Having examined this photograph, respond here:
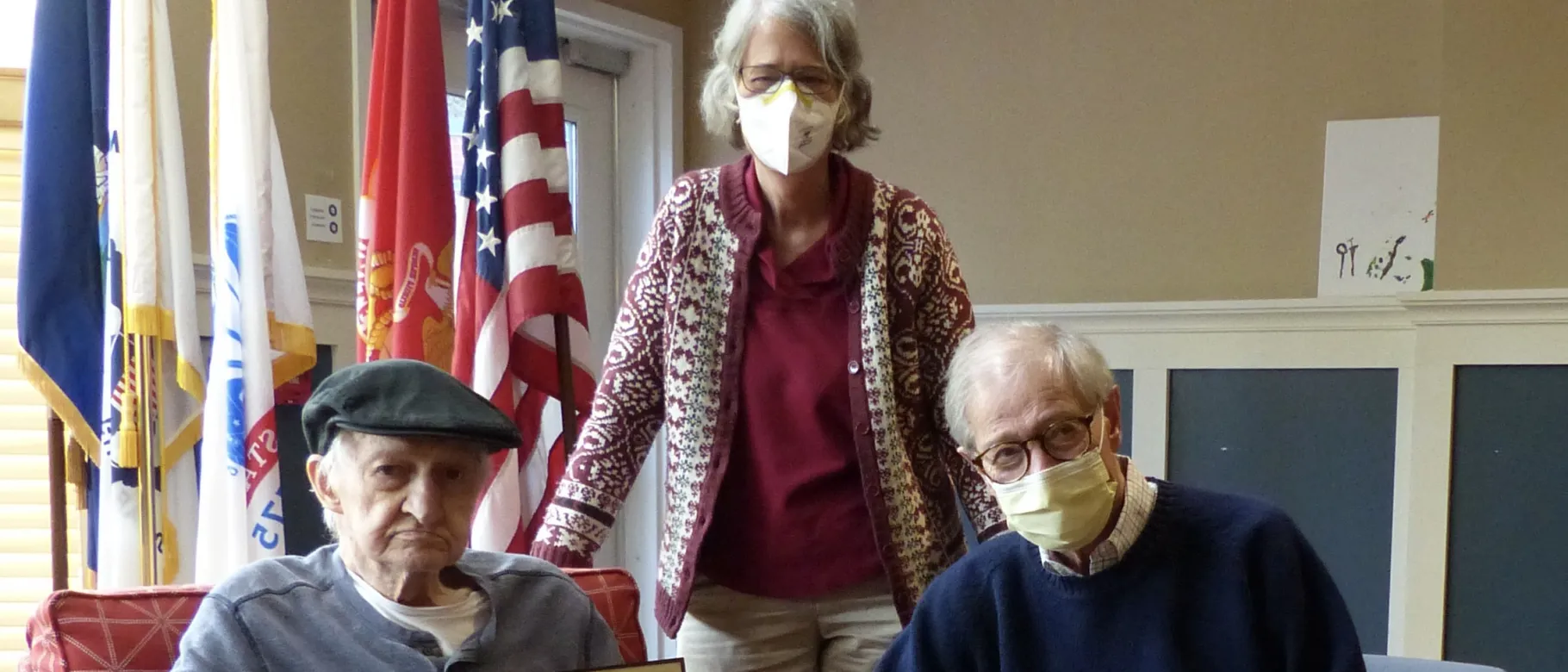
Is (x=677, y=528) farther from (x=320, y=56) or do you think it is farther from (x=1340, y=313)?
(x=1340, y=313)

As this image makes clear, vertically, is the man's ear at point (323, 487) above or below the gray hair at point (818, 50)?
below

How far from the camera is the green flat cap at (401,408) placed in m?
1.26

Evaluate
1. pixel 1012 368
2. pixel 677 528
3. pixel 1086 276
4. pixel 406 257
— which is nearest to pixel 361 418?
pixel 677 528

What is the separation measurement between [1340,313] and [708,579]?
1.85m

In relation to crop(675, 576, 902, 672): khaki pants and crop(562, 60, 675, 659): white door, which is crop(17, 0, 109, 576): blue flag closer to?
crop(675, 576, 902, 672): khaki pants

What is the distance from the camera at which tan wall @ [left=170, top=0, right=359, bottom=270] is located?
2.40m

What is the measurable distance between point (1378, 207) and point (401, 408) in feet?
7.45

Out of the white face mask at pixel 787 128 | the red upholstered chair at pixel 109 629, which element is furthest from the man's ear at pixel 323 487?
the white face mask at pixel 787 128

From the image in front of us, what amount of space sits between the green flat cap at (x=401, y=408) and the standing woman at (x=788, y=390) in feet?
0.80

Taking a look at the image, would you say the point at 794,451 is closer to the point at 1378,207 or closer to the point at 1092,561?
the point at 1092,561

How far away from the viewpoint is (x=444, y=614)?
135cm

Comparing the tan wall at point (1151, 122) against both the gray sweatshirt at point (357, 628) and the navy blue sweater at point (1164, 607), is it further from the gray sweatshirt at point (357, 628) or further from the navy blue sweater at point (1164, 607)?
the navy blue sweater at point (1164, 607)

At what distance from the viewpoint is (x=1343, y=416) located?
2.76 m

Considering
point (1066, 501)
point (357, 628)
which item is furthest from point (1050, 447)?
point (357, 628)
